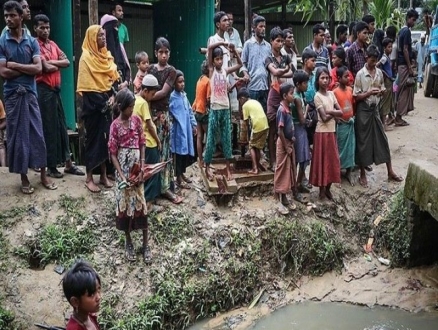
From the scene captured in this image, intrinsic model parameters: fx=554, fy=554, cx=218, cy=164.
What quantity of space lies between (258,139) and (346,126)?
1162 mm

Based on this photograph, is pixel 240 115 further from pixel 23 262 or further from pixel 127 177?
pixel 23 262

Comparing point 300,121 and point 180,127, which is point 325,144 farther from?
point 180,127

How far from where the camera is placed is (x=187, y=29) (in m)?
9.04

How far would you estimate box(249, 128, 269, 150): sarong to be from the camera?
21.8 feet

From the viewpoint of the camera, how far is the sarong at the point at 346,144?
273 inches

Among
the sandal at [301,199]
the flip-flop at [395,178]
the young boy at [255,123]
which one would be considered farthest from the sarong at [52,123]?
the flip-flop at [395,178]

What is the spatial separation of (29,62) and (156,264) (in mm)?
2390

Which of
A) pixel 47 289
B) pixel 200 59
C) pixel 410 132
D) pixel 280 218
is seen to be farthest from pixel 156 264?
pixel 410 132

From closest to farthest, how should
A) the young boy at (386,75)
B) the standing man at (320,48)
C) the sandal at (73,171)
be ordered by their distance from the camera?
the sandal at (73,171), the standing man at (320,48), the young boy at (386,75)

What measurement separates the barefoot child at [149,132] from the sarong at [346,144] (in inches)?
95.2

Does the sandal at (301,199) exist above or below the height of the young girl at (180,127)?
below

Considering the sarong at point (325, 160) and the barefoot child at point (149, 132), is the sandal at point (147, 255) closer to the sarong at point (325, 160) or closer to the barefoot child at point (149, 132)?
the barefoot child at point (149, 132)

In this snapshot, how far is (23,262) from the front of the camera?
5297 mm

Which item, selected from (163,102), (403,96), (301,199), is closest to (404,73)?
(403,96)
